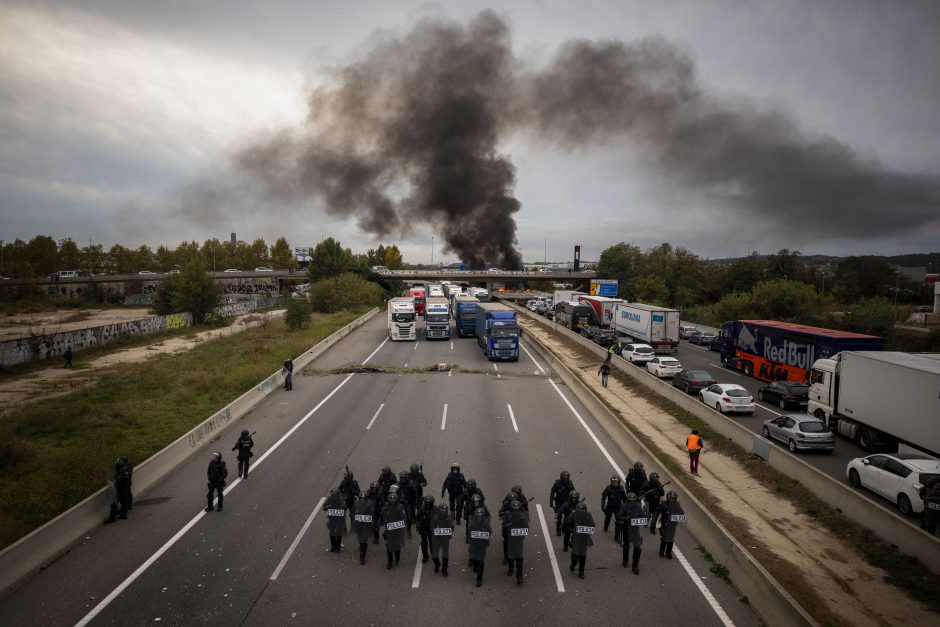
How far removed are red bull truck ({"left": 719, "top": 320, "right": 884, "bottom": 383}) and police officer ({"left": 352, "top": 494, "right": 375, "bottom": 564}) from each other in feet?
82.3

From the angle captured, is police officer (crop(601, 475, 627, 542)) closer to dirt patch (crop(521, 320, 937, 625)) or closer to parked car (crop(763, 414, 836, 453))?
dirt patch (crop(521, 320, 937, 625))

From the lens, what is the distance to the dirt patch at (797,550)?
1020 cm

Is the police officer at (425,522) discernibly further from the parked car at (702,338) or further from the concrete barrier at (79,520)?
the parked car at (702,338)

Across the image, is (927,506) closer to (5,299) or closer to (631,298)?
(631,298)

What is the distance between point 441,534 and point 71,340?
2059 inches

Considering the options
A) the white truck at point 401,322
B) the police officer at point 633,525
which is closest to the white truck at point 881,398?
the police officer at point 633,525

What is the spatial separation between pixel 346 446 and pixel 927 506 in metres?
17.2

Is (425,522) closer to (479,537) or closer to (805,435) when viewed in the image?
(479,537)

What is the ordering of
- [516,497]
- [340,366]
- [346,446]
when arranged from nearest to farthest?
[516,497]
[346,446]
[340,366]

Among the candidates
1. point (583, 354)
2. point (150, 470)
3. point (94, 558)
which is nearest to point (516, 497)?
point (94, 558)

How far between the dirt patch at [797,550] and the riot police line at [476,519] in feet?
7.08

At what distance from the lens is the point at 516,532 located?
1048 centimetres

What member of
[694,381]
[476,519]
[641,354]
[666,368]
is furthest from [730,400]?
[476,519]

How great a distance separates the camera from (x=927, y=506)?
1250 cm
